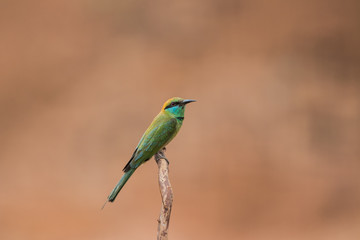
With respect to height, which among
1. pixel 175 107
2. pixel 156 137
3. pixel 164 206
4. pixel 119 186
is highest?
pixel 175 107

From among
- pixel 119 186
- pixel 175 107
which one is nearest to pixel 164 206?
pixel 119 186

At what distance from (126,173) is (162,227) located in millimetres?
367

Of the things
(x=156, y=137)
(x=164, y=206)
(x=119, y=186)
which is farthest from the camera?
(x=156, y=137)

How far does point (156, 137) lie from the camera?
1.75 meters

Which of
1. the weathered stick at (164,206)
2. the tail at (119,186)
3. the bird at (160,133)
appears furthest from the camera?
the bird at (160,133)

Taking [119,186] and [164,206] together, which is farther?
[119,186]

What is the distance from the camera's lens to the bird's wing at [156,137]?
67.5 inches

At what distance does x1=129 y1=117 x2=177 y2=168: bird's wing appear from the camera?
1.71 m

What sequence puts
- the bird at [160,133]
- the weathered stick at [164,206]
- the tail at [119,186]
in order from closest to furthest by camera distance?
the weathered stick at [164,206] < the tail at [119,186] < the bird at [160,133]

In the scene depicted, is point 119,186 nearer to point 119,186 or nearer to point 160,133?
point 119,186

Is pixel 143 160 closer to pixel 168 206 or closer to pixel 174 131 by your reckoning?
pixel 174 131

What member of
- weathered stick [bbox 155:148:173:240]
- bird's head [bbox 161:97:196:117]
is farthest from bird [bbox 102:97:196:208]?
weathered stick [bbox 155:148:173:240]

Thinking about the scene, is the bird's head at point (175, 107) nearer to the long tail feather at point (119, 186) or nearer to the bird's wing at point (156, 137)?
the bird's wing at point (156, 137)

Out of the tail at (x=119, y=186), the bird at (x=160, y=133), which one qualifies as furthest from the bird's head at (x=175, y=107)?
the tail at (x=119, y=186)
